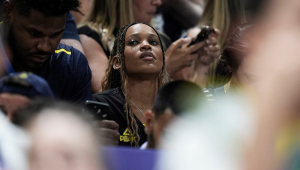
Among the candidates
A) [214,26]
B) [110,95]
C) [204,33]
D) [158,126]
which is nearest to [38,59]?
[110,95]

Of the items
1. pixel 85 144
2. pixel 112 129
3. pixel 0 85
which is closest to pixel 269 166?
pixel 85 144

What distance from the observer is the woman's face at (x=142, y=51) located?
188 centimetres

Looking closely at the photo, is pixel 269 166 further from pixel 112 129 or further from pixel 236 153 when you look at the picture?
pixel 112 129

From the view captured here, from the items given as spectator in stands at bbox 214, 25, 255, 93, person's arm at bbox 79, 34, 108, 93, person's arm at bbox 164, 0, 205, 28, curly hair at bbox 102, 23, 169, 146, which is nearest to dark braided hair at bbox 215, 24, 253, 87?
spectator in stands at bbox 214, 25, 255, 93

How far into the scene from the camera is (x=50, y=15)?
62.2 inches

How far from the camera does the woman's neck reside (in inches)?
74.9

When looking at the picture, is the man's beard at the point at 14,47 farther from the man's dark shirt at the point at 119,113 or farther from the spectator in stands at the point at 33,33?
the man's dark shirt at the point at 119,113

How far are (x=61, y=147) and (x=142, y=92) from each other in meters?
0.99

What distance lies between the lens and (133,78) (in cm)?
193

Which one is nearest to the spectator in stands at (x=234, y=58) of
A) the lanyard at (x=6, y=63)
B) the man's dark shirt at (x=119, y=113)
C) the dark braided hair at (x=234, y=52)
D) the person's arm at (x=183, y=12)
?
the dark braided hair at (x=234, y=52)

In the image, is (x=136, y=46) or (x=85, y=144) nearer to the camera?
(x=85, y=144)

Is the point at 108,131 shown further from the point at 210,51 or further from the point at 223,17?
the point at 223,17

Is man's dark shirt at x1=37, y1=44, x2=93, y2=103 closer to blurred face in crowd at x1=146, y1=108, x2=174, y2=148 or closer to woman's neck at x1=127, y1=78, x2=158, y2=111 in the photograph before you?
woman's neck at x1=127, y1=78, x2=158, y2=111

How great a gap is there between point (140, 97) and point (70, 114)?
88 centimetres
